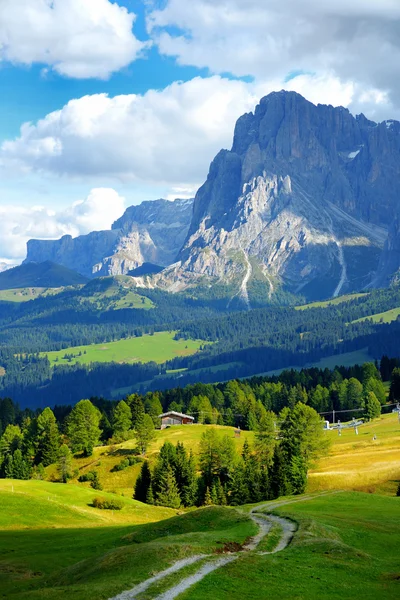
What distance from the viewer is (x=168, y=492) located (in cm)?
11125

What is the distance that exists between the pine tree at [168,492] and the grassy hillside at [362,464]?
21.9m

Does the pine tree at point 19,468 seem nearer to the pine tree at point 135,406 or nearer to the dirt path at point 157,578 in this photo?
the pine tree at point 135,406

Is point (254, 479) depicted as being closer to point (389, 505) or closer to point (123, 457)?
point (389, 505)

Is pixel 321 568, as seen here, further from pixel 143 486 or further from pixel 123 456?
pixel 123 456

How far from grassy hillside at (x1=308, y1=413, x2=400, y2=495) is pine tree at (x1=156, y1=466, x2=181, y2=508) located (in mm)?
21892

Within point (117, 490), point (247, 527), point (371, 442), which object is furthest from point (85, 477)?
point (247, 527)

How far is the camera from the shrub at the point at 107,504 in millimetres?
96562

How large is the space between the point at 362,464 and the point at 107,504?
43.2m

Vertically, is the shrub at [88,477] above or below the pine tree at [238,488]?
above

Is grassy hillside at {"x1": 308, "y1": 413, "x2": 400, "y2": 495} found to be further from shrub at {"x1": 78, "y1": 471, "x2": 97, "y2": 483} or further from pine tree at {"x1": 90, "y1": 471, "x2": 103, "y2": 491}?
shrub at {"x1": 78, "y1": 471, "x2": 97, "y2": 483}

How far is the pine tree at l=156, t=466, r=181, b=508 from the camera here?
110188mm

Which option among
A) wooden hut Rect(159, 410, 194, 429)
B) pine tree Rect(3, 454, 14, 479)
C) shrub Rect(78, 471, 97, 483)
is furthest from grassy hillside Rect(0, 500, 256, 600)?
wooden hut Rect(159, 410, 194, 429)

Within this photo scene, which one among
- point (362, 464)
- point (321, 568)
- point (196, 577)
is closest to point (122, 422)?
point (362, 464)

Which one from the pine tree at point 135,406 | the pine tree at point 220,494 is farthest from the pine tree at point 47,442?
the pine tree at point 220,494
